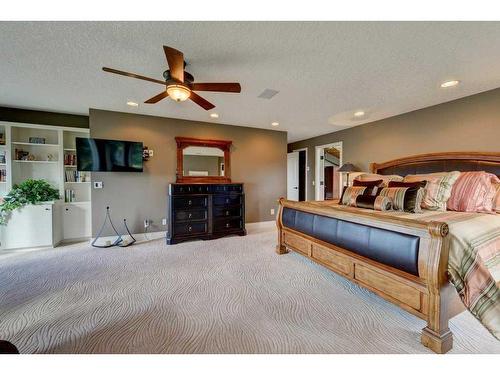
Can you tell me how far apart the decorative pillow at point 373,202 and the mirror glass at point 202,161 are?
2872 mm

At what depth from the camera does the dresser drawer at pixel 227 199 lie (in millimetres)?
4204

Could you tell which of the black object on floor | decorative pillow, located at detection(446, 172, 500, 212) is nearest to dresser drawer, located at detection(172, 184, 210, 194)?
the black object on floor

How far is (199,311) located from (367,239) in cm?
166

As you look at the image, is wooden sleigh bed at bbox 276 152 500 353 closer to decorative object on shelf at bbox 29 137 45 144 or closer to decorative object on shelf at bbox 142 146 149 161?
decorative object on shelf at bbox 142 146 149 161

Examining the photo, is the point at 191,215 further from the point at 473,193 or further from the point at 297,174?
the point at 297,174

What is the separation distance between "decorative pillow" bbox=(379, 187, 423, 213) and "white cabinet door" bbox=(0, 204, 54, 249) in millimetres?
5281

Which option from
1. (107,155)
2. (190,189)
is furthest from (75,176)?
(190,189)

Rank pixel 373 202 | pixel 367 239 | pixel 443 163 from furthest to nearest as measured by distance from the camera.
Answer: pixel 443 163 → pixel 373 202 → pixel 367 239

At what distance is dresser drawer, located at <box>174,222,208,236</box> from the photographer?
387 cm

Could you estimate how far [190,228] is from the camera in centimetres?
397

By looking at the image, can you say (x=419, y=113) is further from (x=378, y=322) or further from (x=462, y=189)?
(x=378, y=322)
